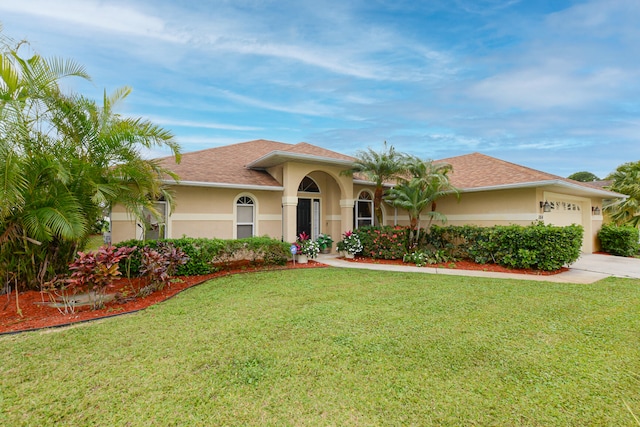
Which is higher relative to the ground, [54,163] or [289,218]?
[54,163]

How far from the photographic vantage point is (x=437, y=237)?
12.9m

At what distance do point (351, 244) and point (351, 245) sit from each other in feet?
0.14

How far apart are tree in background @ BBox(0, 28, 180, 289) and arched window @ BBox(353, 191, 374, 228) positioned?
964cm

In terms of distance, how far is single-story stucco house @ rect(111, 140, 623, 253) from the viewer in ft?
35.3

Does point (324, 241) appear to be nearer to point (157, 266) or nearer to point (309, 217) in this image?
point (309, 217)

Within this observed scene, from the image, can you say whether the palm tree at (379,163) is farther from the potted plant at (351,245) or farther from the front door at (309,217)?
the front door at (309,217)

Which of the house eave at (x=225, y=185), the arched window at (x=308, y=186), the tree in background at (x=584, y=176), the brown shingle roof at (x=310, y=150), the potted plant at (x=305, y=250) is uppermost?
the tree in background at (x=584, y=176)

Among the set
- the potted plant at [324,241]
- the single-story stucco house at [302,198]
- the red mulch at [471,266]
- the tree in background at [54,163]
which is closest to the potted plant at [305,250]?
the single-story stucco house at [302,198]

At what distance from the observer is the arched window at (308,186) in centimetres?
1373

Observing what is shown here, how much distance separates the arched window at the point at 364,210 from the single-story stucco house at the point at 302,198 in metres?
0.05

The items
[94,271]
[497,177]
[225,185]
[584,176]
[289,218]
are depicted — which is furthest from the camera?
[584,176]

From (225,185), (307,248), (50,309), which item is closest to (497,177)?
(307,248)

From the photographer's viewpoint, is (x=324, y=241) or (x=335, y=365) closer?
(x=335, y=365)

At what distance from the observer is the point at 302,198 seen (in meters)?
13.7
